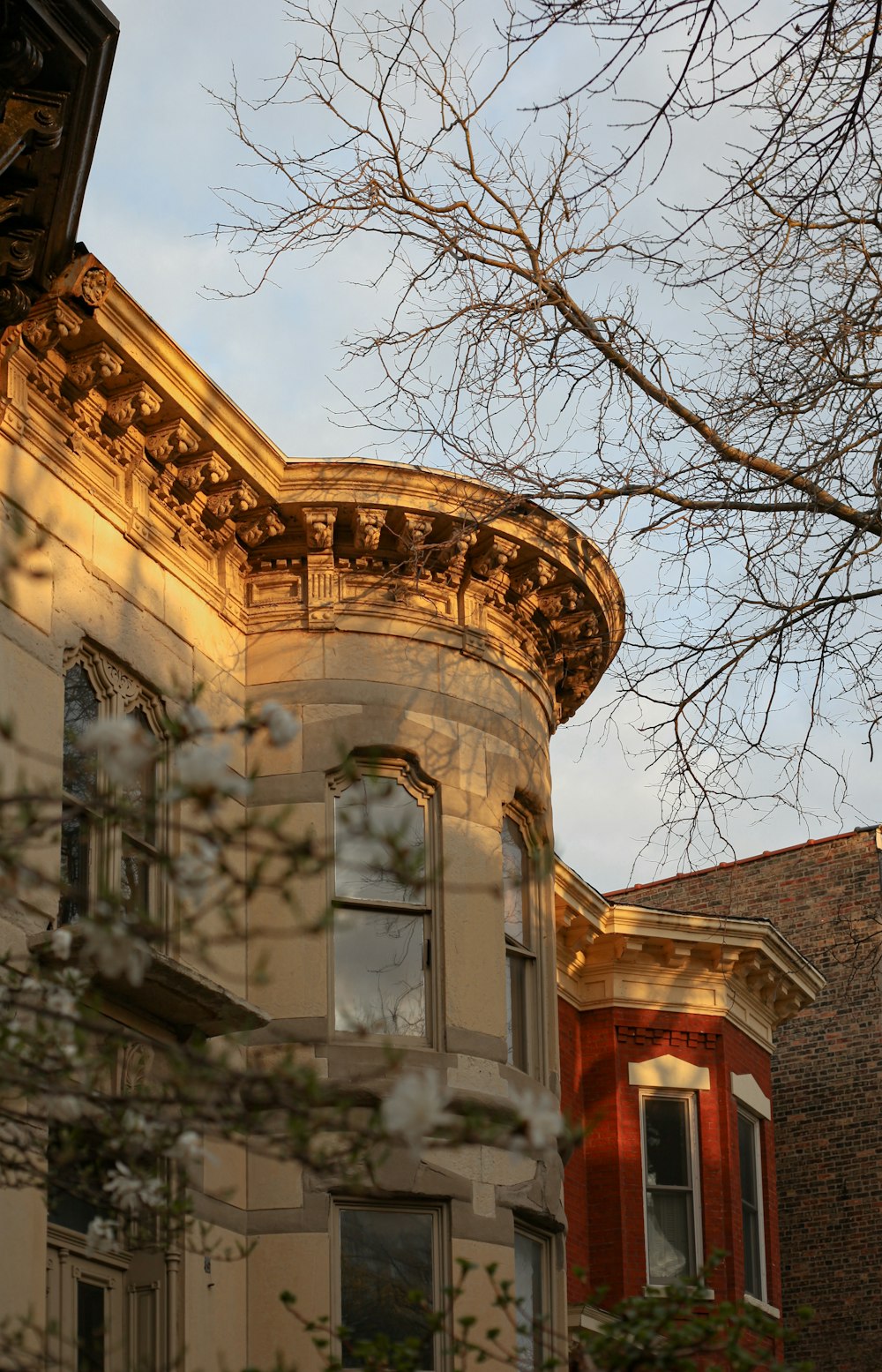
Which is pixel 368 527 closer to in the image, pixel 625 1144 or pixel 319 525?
pixel 319 525

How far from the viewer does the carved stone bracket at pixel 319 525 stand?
13734 mm

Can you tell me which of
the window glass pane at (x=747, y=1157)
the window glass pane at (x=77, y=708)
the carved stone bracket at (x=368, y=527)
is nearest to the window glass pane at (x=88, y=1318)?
the window glass pane at (x=77, y=708)

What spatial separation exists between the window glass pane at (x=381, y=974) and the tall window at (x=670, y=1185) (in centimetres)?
733

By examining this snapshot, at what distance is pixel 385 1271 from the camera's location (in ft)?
41.7

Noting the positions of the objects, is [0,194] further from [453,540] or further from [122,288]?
[453,540]

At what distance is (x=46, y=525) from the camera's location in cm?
1148

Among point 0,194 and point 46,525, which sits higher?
point 0,194

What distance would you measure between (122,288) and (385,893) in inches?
179

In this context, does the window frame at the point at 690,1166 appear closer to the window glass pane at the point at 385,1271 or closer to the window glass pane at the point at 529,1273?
the window glass pane at the point at 529,1273

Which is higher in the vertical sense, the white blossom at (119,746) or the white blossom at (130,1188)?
the white blossom at (119,746)

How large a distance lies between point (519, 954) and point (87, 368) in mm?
5510

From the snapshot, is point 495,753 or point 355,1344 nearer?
point 355,1344

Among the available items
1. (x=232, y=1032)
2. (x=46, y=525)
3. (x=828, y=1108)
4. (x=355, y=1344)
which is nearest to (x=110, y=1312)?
(x=232, y=1032)

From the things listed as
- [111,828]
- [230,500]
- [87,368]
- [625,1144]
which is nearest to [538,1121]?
[111,828]
